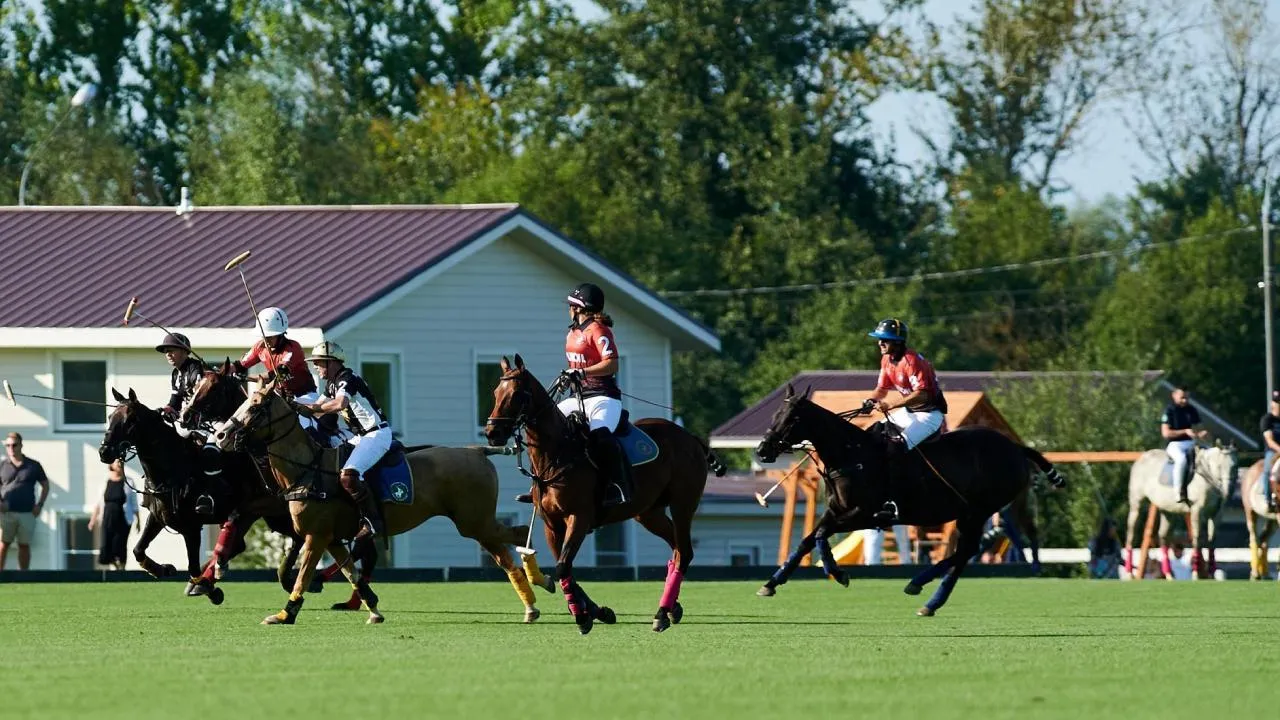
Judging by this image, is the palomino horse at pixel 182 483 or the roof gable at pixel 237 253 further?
the roof gable at pixel 237 253

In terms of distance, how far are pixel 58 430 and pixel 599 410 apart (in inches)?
803

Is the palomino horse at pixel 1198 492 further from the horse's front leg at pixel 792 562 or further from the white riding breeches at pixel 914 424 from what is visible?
the horse's front leg at pixel 792 562

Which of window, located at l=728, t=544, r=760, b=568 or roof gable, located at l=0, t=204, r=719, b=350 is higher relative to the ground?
roof gable, located at l=0, t=204, r=719, b=350

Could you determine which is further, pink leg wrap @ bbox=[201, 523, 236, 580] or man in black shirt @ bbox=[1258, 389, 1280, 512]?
man in black shirt @ bbox=[1258, 389, 1280, 512]

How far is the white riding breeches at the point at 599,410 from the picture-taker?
16.5 m

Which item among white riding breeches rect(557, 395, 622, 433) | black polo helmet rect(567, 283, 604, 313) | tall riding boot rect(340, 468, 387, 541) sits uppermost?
black polo helmet rect(567, 283, 604, 313)

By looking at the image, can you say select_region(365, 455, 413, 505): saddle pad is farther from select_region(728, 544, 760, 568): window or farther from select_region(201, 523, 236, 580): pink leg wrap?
select_region(728, 544, 760, 568): window

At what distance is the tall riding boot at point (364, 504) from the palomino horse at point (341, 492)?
0.25 ft

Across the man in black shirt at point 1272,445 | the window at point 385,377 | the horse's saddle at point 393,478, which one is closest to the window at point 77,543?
the window at point 385,377

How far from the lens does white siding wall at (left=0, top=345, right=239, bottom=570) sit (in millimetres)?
34938

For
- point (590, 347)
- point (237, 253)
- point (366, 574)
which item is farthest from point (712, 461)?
point (237, 253)

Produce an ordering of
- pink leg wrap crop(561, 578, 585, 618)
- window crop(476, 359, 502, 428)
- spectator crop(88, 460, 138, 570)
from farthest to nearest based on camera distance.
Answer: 1. window crop(476, 359, 502, 428)
2. spectator crop(88, 460, 138, 570)
3. pink leg wrap crop(561, 578, 585, 618)

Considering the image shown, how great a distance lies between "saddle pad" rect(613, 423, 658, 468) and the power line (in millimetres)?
44164

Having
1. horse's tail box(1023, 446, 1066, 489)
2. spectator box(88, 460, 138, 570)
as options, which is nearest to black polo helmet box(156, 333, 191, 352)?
horse's tail box(1023, 446, 1066, 489)
